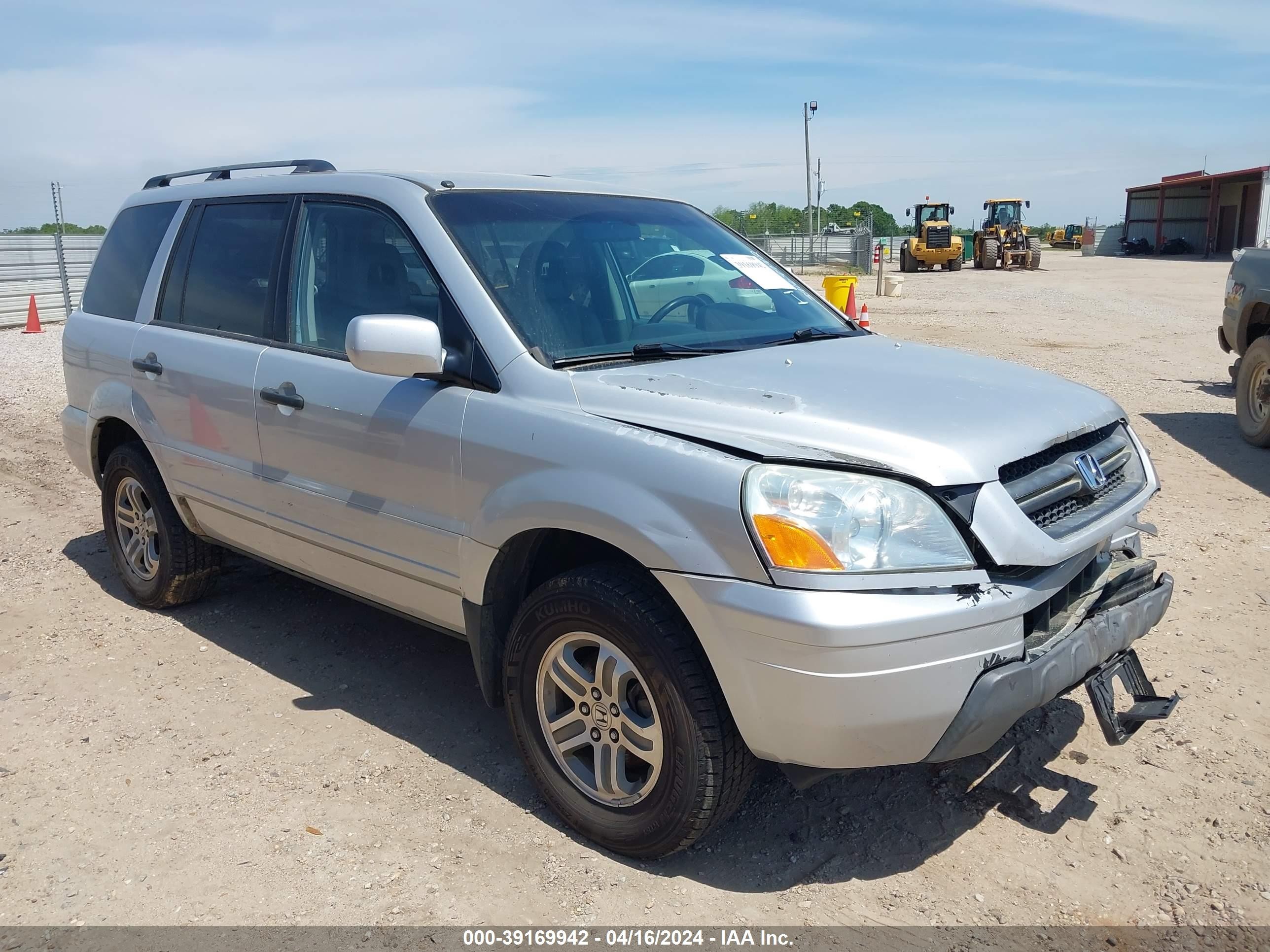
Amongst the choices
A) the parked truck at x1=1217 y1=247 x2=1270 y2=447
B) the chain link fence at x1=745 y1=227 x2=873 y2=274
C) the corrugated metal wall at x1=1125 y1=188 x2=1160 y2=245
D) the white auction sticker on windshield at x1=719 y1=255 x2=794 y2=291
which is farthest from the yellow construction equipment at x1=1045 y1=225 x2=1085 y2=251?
the white auction sticker on windshield at x1=719 y1=255 x2=794 y2=291

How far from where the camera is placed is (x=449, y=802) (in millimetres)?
3350

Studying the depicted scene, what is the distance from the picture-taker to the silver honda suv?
2.52 metres

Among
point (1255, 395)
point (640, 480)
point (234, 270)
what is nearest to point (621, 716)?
point (640, 480)

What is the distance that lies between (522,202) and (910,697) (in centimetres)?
Result: 224

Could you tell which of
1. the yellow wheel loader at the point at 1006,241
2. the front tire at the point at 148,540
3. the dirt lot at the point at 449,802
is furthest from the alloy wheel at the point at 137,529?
the yellow wheel loader at the point at 1006,241

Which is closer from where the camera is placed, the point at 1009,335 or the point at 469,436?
the point at 469,436

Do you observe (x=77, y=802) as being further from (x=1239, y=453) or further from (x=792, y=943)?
(x=1239, y=453)

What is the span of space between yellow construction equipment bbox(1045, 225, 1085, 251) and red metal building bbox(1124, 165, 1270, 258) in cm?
1129

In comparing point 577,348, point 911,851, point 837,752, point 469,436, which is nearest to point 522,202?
point 577,348

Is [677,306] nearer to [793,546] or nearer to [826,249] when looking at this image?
[793,546]

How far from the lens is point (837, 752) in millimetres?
2557

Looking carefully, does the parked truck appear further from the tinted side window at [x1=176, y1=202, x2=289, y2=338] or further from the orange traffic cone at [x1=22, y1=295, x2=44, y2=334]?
the orange traffic cone at [x1=22, y1=295, x2=44, y2=334]

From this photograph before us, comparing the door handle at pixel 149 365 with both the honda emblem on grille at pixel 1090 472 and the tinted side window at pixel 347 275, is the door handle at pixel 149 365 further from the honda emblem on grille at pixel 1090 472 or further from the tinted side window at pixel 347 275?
the honda emblem on grille at pixel 1090 472

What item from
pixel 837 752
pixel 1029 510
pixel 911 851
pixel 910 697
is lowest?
pixel 911 851
